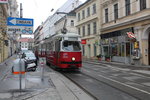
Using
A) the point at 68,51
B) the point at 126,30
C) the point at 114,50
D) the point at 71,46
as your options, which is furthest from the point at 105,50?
the point at 68,51

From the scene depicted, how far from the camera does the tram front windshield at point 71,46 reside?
15596mm

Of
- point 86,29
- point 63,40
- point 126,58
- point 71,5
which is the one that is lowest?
→ point 126,58

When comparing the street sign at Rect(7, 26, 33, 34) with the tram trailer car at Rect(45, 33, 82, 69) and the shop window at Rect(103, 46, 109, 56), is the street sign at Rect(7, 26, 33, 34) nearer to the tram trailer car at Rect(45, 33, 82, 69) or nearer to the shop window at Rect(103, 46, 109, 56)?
the tram trailer car at Rect(45, 33, 82, 69)

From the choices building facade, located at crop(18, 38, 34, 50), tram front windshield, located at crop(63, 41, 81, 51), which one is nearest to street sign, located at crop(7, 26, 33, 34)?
tram front windshield, located at crop(63, 41, 81, 51)

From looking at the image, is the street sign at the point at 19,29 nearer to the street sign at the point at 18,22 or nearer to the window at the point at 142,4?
the street sign at the point at 18,22

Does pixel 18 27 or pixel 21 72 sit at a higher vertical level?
pixel 18 27

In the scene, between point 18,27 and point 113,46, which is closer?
point 18,27

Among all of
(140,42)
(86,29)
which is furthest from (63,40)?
(86,29)

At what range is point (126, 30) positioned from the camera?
25.1 meters

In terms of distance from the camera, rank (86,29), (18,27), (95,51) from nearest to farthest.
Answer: (18,27) → (95,51) → (86,29)

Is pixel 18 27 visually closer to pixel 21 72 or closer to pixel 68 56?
pixel 21 72

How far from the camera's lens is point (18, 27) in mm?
8938

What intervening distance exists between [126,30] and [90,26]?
13268 mm

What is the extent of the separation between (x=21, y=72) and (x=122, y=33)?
19.9 meters
